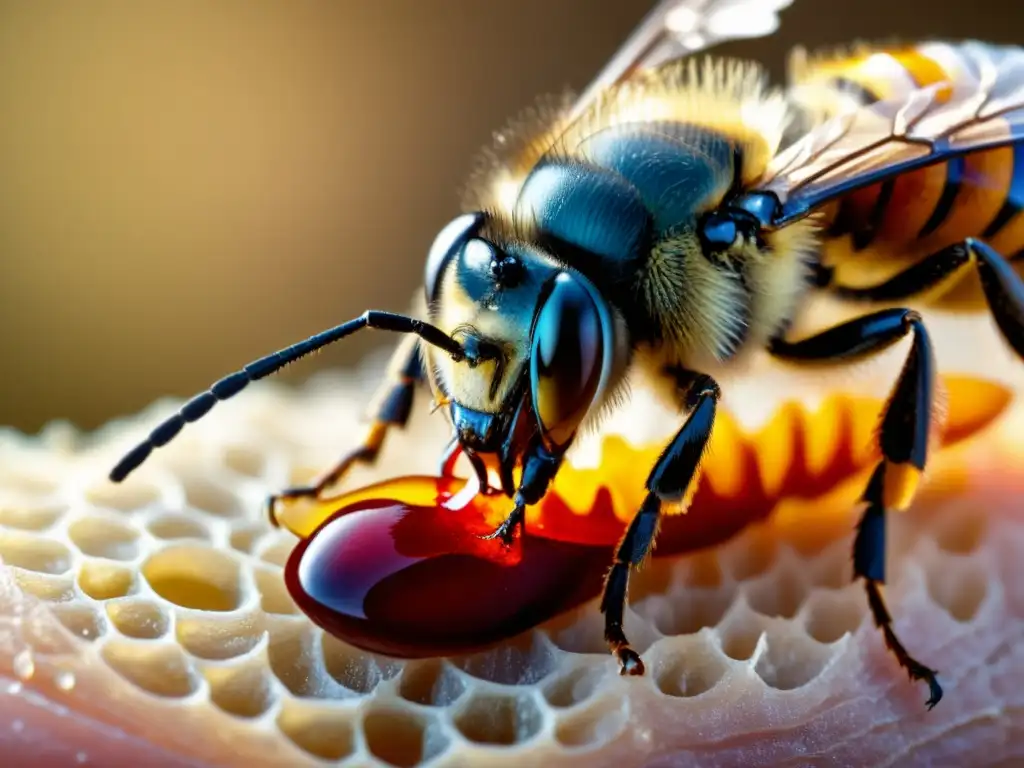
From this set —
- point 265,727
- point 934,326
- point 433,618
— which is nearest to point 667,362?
point 433,618

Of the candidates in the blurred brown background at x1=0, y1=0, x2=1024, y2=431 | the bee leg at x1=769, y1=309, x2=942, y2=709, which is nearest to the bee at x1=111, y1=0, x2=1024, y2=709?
the bee leg at x1=769, y1=309, x2=942, y2=709

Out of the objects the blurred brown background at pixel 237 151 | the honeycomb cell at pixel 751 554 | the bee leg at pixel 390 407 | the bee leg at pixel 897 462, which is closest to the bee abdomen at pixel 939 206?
the bee leg at pixel 897 462

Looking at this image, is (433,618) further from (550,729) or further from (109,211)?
(109,211)

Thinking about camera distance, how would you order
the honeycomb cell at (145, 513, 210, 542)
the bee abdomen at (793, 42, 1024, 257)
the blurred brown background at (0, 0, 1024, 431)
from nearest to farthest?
the honeycomb cell at (145, 513, 210, 542)
the bee abdomen at (793, 42, 1024, 257)
the blurred brown background at (0, 0, 1024, 431)

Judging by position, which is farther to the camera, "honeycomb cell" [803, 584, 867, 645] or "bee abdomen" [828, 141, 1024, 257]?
"bee abdomen" [828, 141, 1024, 257]

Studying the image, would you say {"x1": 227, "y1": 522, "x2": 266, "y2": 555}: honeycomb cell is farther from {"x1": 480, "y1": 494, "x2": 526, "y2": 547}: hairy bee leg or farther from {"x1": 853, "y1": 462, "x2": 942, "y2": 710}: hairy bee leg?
{"x1": 853, "y1": 462, "x2": 942, "y2": 710}: hairy bee leg

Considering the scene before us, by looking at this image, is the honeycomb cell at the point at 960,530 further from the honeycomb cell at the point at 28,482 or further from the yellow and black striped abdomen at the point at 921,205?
the honeycomb cell at the point at 28,482
